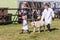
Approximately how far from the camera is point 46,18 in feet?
44.8

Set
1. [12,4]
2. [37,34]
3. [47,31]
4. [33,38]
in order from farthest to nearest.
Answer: [12,4]
[47,31]
[37,34]
[33,38]

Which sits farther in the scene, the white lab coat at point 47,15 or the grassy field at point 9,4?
the grassy field at point 9,4

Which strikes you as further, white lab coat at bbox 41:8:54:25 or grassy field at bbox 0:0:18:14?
grassy field at bbox 0:0:18:14

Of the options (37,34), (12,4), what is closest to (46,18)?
(37,34)

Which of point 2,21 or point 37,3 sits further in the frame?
point 37,3

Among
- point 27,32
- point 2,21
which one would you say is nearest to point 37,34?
point 27,32

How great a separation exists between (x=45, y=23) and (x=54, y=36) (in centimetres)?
127

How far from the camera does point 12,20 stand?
19125 millimetres

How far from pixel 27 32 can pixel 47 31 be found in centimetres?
133

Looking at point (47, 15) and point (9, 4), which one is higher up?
point (9, 4)

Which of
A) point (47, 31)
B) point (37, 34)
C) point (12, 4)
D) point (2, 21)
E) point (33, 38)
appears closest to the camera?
point (33, 38)

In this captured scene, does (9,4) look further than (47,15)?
Yes

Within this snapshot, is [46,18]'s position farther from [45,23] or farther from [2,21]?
[2,21]

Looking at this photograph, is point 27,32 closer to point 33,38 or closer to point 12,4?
point 33,38
